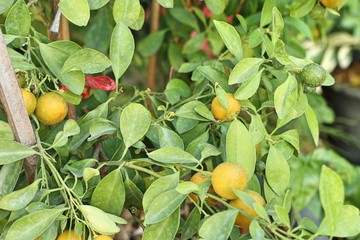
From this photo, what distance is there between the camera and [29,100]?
532 mm

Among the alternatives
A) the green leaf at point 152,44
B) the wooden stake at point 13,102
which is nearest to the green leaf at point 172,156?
the wooden stake at point 13,102

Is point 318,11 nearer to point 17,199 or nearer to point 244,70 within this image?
point 244,70

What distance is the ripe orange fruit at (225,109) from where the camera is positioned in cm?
54

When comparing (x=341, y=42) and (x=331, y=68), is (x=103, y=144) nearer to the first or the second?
(x=341, y=42)

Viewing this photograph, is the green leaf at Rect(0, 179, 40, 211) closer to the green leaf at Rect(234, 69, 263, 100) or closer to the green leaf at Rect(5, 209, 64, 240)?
the green leaf at Rect(5, 209, 64, 240)

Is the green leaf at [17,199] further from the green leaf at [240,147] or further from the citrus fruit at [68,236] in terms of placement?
the green leaf at [240,147]

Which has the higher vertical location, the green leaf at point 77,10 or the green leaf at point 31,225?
the green leaf at point 77,10

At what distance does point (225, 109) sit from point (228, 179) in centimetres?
9

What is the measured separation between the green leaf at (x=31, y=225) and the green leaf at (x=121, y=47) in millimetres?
155

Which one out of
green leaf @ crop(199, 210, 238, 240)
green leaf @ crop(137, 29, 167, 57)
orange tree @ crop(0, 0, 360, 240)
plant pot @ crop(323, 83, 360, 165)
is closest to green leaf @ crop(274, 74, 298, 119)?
orange tree @ crop(0, 0, 360, 240)

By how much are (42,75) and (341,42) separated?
148 centimetres

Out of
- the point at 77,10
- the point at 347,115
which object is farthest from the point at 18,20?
the point at 347,115

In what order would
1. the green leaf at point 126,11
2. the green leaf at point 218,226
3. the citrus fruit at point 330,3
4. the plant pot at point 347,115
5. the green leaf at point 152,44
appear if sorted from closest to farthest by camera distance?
the green leaf at point 218,226
the green leaf at point 126,11
the citrus fruit at point 330,3
the green leaf at point 152,44
the plant pot at point 347,115

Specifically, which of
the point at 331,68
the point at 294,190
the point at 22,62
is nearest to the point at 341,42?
the point at 331,68
